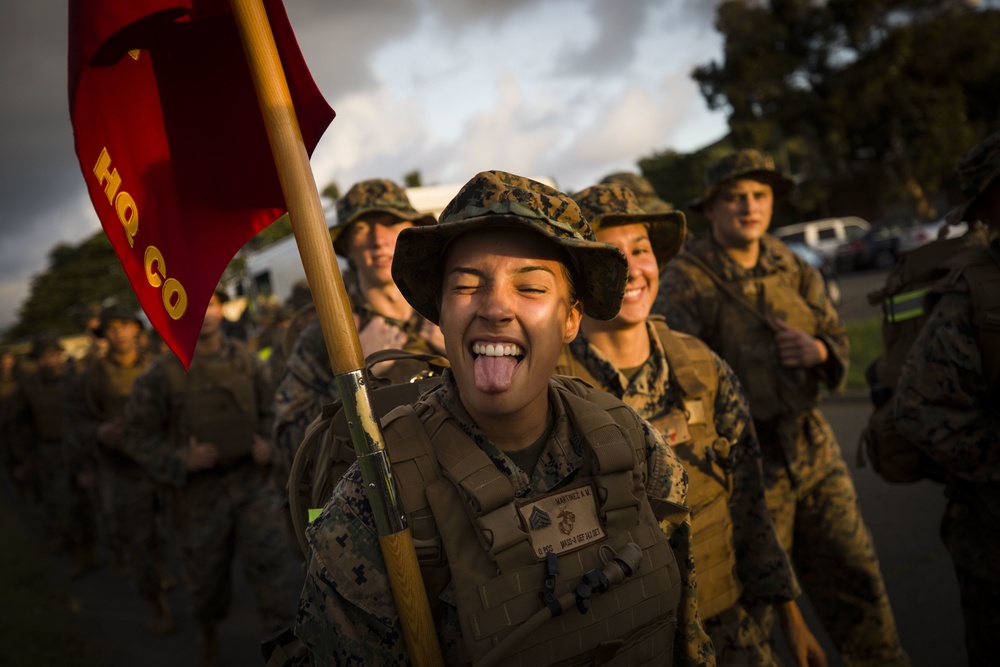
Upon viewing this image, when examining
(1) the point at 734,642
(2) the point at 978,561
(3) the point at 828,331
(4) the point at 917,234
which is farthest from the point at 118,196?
(4) the point at 917,234

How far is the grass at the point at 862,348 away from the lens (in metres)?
9.72

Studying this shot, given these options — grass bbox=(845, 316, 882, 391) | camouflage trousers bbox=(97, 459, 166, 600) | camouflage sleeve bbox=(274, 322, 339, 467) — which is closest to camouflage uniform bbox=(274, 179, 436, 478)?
camouflage sleeve bbox=(274, 322, 339, 467)

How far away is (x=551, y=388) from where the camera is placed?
2.08 metres

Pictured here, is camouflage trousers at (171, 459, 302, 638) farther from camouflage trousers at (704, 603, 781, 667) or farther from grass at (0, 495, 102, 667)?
camouflage trousers at (704, 603, 781, 667)

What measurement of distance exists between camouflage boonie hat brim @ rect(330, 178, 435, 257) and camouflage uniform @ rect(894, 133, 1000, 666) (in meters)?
2.47

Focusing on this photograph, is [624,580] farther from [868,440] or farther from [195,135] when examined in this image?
[868,440]

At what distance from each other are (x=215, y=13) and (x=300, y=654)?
5.44 feet

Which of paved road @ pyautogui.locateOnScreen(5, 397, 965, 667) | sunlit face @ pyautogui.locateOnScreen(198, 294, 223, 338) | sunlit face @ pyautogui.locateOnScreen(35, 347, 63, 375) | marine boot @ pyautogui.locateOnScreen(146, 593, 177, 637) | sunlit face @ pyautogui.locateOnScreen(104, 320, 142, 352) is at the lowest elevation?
paved road @ pyautogui.locateOnScreen(5, 397, 965, 667)

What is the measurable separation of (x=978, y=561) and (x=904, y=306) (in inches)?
50.3

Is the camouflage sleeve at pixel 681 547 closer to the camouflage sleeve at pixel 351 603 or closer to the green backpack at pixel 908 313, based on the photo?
the camouflage sleeve at pixel 351 603

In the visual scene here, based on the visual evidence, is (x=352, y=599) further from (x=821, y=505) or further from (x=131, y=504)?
(x=131, y=504)

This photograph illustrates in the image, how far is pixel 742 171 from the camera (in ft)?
14.7

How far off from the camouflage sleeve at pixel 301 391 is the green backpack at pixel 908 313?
2638mm

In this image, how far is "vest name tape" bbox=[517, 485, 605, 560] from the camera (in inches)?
67.8
